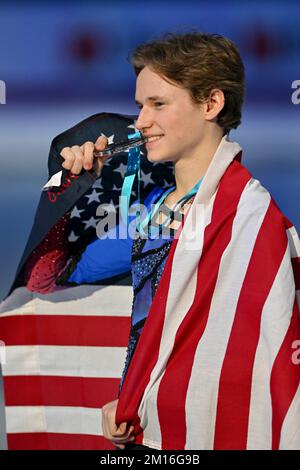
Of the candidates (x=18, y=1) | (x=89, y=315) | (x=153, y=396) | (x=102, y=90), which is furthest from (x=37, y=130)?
(x=153, y=396)

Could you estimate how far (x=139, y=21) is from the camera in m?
1.85

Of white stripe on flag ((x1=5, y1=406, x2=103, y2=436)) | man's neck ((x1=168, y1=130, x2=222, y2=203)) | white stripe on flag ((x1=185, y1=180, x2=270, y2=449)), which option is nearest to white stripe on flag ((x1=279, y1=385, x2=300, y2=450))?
white stripe on flag ((x1=185, y1=180, x2=270, y2=449))

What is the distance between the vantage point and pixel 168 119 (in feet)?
4.94

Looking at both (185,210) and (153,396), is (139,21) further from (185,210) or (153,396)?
(153,396)

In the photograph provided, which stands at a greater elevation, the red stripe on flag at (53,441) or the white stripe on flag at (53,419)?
the white stripe on flag at (53,419)

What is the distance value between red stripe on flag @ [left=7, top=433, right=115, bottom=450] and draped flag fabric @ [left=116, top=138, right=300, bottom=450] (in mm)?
524

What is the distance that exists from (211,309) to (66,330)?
1.91ft

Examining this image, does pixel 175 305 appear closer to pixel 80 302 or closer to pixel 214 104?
pixel 214 104

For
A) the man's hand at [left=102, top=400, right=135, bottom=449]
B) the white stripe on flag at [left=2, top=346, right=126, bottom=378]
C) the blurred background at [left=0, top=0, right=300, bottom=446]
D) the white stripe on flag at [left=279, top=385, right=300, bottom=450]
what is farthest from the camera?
the white stripe on flag at [left=2, top=346, right=126, bottom=378]

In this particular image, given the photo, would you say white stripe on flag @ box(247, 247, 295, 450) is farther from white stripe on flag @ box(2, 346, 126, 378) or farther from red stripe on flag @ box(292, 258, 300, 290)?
white stripe on flag @ box(2, 346, 126, 378)

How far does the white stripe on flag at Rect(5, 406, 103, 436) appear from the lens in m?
1.97

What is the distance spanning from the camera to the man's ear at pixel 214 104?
5.00ft

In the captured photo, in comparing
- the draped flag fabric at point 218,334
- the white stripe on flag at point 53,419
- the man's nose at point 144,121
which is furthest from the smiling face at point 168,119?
the white stripe on flag at point 53,419

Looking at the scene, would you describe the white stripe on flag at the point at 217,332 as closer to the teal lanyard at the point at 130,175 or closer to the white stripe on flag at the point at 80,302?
the teal lanyard at the point at 130,175
